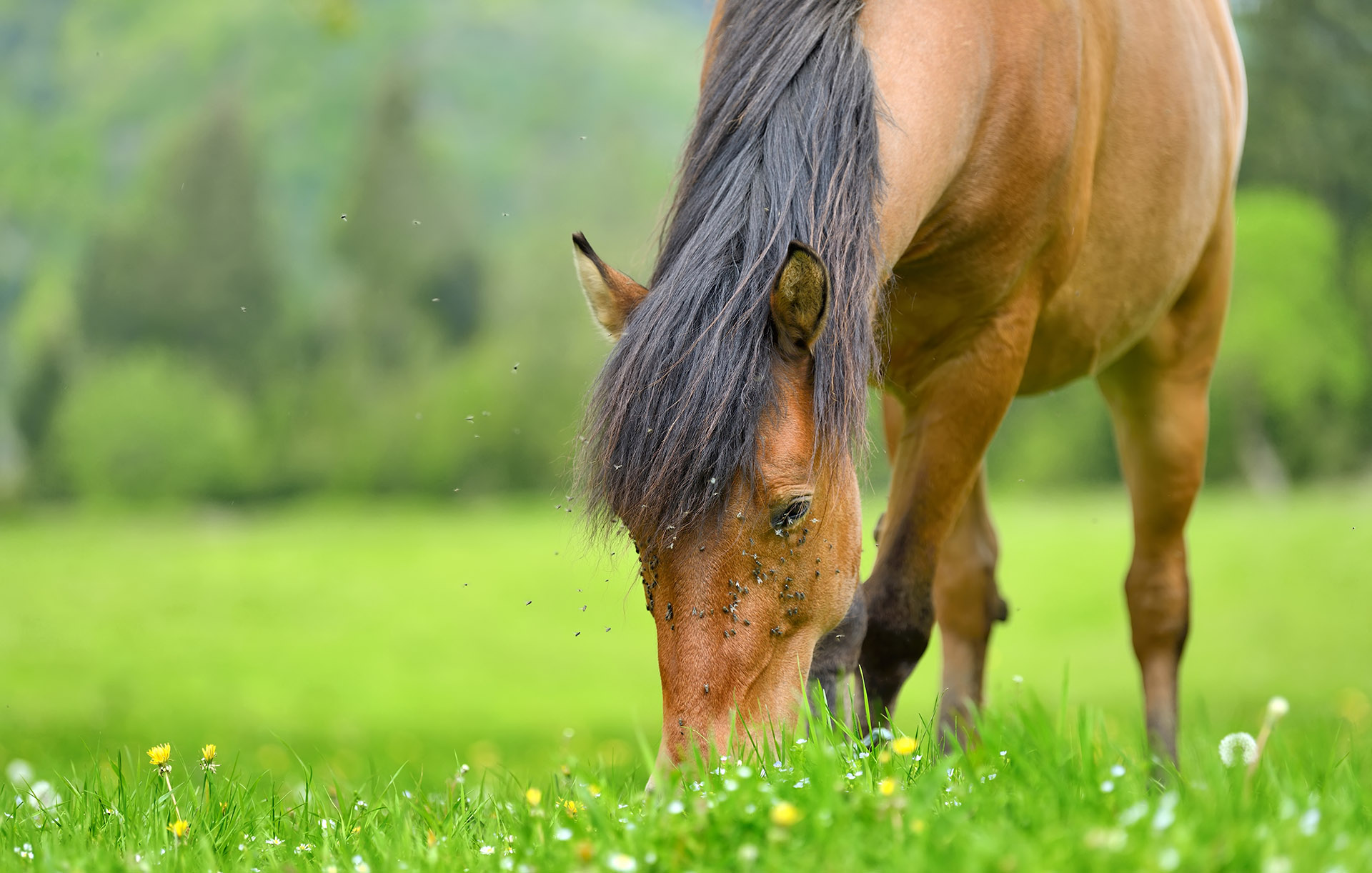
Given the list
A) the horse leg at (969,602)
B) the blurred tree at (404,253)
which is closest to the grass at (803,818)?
the horse leg at (969,602)

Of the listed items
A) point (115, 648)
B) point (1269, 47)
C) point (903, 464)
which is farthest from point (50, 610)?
point (1269, 47)

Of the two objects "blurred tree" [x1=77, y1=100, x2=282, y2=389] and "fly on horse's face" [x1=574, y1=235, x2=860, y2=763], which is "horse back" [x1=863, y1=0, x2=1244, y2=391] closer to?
"fly on horse's face" [x1=574, y1=235, x2=860, y2=763]

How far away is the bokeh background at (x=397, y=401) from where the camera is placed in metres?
11.1

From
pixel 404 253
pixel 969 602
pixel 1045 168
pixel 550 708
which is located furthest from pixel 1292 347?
pixel 1045 168

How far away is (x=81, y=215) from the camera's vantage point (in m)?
18.3

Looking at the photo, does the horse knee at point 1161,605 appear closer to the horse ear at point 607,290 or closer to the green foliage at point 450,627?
the green foliage at point 450,627

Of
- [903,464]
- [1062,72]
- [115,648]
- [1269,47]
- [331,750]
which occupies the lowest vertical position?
[115,648]

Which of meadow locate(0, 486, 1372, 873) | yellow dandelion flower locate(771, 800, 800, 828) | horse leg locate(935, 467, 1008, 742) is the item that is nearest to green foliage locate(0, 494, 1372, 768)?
meadow locate(0, 486, 1372, 873)

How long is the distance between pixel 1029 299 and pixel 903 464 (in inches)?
22.5

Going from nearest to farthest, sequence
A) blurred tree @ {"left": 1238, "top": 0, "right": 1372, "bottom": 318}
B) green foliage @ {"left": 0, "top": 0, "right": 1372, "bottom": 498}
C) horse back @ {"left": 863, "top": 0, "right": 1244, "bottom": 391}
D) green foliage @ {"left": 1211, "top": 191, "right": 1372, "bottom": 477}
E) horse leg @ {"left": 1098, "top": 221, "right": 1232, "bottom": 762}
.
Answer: horse back @ {"left": 863, "top": 0, "right": 1244, "bottom": 391} → horse leg @ {"left": 1098, "top": 221, "right": 1232, "bottom": 762} → blurred tree @ {"left": 1238, "top": 0, "right": 1372, "bottom": 318} → green foliage @ {"left": 1211, "top": 191, "right": 1372, "bottom": 477} → green foliage @ {"left": 0, "top": 0, "right": 1372, "bottom": 498}

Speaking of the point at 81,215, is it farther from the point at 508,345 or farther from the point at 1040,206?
the point at 1040,206

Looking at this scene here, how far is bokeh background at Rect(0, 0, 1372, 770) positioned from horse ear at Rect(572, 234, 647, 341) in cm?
476

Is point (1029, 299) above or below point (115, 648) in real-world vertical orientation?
above

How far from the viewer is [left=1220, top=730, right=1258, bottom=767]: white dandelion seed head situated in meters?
2.25
